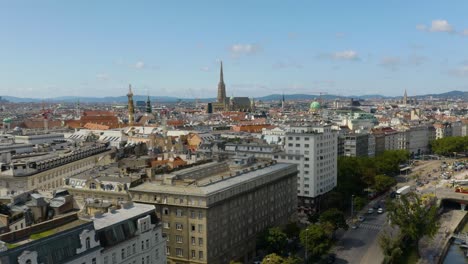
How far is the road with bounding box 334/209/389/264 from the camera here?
71.5 m

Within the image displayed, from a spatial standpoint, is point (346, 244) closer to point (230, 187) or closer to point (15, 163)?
point (230, 187)

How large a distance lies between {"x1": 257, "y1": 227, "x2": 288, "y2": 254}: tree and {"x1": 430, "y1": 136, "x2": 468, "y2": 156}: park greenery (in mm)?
133525

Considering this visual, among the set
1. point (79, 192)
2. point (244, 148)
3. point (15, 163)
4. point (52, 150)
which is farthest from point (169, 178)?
point (52, 150)

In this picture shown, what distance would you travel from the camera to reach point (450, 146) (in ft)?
586

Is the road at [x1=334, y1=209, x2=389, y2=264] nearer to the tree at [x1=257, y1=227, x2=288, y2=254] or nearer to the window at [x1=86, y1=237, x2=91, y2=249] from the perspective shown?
the tree at [x1=257, y1=227, x2=288, y2=254]

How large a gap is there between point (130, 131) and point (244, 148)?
51697 mm

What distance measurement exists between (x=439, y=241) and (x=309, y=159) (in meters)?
28.1

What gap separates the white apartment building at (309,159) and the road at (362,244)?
12.1m

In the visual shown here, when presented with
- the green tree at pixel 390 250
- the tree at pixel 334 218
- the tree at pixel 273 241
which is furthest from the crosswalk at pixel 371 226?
the tree at pixel 273 241

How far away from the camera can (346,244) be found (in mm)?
77938

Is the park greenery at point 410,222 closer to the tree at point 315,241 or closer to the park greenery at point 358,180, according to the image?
the tree at point 315,241

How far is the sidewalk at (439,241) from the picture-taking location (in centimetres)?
7706

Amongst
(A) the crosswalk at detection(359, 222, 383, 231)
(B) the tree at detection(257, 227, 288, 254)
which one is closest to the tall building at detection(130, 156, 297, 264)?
(B) the tree at detection(257, 227, 288, 254)

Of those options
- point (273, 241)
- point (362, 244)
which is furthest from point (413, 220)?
point (273, 241)
